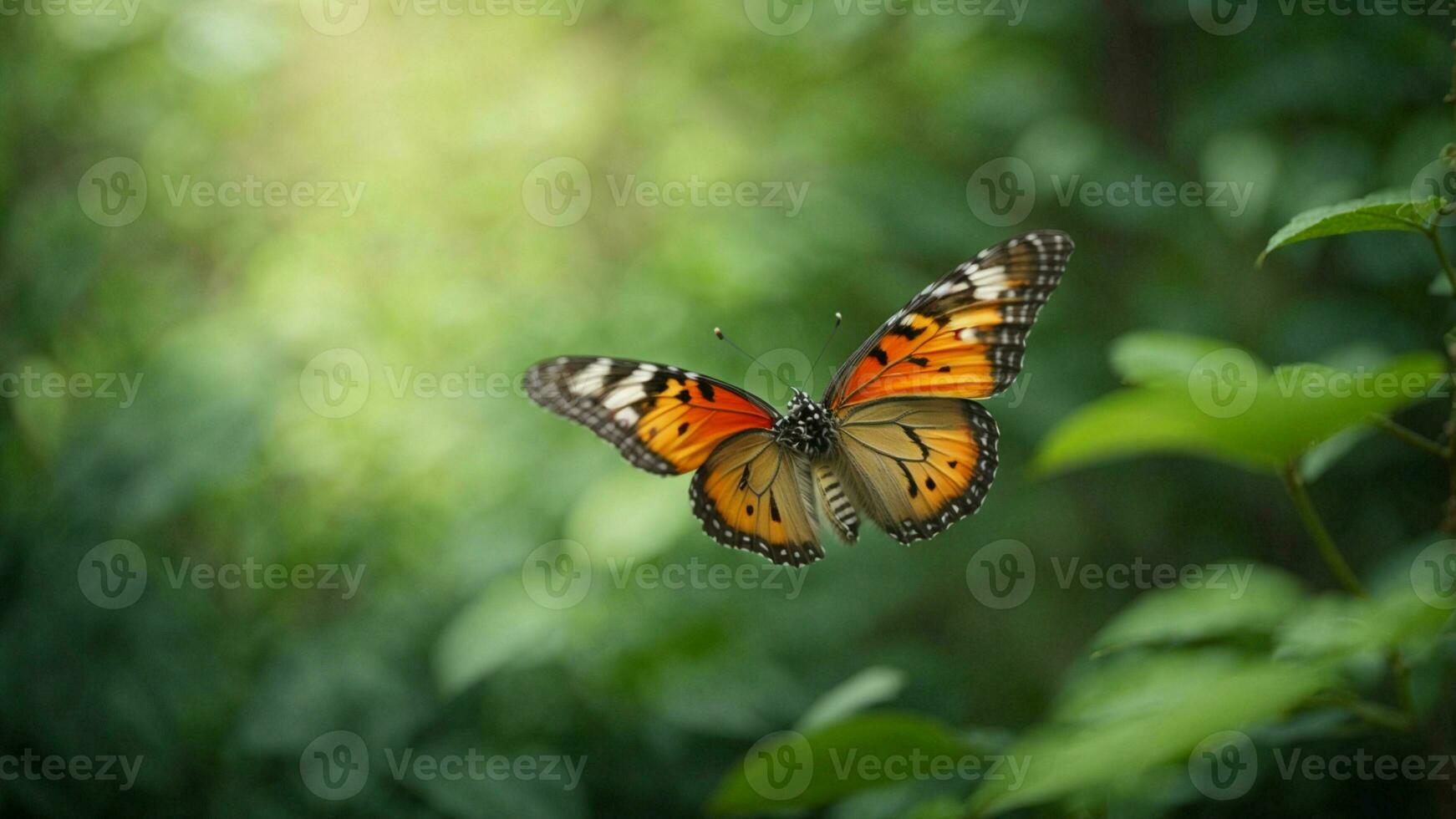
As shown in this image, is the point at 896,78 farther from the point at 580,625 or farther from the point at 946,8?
the point at 580,625

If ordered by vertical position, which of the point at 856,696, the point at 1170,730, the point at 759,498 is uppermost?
the point at 759,498

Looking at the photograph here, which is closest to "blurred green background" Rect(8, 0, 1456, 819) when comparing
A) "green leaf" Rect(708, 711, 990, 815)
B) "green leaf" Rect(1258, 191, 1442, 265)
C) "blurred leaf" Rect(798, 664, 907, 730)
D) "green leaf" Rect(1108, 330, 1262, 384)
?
"blurred leaf" Rect(798, 664, 907, 730)

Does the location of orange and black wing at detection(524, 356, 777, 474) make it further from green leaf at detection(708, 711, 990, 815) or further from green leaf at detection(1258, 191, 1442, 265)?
green leaf at detection(1258, 191, 1442, 265)

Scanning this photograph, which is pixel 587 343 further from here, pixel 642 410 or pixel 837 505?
pixel 837 505

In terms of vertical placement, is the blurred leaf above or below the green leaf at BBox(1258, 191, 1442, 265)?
below

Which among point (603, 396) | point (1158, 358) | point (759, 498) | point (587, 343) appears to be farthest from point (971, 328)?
point (587, 343)

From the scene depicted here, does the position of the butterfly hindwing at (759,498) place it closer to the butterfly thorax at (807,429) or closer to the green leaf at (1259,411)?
the butterfly thorax at (807,429)
